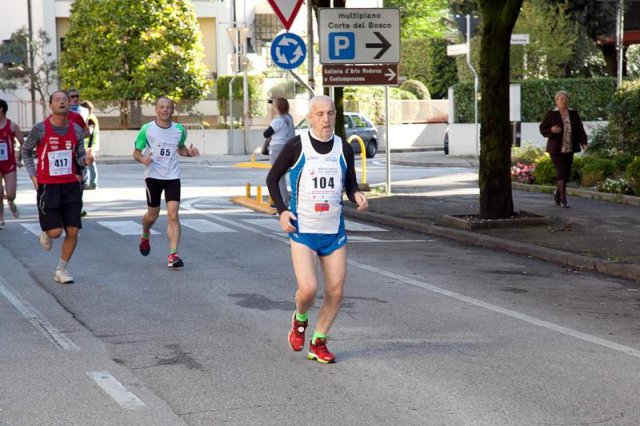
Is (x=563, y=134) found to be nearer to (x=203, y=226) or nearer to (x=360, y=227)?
(x=360, y=227)

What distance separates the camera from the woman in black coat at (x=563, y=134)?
18953mm

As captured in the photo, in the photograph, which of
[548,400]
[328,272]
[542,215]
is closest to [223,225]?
[542,215]

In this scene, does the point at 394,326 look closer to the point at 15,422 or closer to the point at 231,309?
the point at 231,309

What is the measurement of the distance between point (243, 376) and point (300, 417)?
111 centimetres

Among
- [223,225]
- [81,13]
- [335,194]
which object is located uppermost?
[81,13]

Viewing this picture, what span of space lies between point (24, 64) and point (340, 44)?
1118 inches

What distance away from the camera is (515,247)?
14875 millimetres

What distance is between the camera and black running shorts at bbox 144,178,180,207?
42.8 ft

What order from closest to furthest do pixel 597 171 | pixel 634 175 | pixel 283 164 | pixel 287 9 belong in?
pixel 283 164, pixel 634 175, pixel 287 9, pixel 597 171

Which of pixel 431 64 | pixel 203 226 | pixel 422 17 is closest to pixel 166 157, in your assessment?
pixel 203 226

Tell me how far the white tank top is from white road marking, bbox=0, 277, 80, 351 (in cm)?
194

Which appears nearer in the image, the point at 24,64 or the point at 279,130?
the point at 279,130

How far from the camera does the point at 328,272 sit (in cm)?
834

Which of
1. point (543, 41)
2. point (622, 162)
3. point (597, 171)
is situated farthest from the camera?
point (543, 41)
